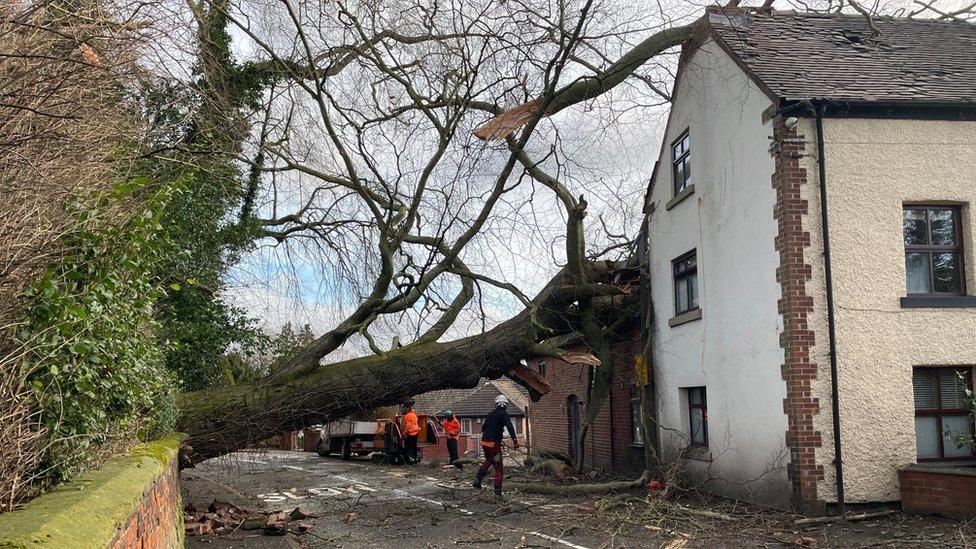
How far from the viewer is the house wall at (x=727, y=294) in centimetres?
1290

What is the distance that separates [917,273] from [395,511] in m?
9.05

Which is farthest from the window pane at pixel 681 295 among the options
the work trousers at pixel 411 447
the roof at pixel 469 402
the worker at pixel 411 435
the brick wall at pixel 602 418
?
the roof at pixel 469 402

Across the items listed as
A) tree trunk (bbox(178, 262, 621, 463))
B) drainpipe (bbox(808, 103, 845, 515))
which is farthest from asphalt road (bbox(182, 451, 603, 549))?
drainpipe (bbox(808, 103, 845, 515))

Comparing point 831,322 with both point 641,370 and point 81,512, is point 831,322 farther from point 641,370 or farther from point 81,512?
point 81,512

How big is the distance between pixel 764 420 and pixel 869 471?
160cm

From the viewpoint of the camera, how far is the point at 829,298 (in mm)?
12352

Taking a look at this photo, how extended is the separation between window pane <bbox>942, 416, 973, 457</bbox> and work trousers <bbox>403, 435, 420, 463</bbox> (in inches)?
708

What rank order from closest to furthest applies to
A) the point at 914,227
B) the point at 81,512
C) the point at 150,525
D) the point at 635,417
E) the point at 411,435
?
the point at 81,512
the point at 150,525
the point at 914,227
the point at 635,417
the point at 411,435

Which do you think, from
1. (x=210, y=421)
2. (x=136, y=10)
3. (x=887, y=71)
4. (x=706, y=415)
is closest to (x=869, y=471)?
(x=706, y=415)

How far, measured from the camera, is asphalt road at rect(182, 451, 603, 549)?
1119 cm

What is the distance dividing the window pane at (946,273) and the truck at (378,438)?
62.0 feet

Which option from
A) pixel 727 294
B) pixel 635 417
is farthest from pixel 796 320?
pixel 635 417

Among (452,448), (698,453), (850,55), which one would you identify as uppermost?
(850,55)

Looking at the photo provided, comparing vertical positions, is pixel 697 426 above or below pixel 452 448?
above
